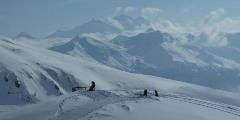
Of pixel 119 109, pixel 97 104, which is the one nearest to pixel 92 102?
pixel 97 104

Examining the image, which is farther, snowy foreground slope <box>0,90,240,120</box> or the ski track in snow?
the ski track in snow

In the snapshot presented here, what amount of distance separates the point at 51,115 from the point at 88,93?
8.07m

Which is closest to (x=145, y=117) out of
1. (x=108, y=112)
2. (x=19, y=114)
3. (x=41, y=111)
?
(x=108, y=112)

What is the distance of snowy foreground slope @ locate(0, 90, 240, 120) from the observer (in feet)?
123

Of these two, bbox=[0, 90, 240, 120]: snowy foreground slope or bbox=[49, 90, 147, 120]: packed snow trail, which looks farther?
bbox=[49, 90, 147, 120]: packed snow trail

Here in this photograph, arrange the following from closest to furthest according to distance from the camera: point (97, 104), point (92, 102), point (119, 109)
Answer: point (119, 109)
point (97, 104)
point (92, 102)

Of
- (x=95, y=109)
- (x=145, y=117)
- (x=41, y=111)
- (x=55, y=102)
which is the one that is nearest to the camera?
(x=145, y=117)

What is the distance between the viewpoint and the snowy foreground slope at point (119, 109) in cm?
3762

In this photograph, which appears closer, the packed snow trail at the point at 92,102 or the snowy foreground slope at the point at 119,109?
the snowy foreground slope at the point at 119,109

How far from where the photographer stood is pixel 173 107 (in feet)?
134

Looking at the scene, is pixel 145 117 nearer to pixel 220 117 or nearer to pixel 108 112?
pixel 108 112

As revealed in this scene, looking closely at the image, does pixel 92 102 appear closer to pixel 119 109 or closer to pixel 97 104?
pixel 97 104

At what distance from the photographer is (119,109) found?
A: 38844mm

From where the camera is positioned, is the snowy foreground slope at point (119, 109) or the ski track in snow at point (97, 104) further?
the ski track in snow at point (97, 104)
